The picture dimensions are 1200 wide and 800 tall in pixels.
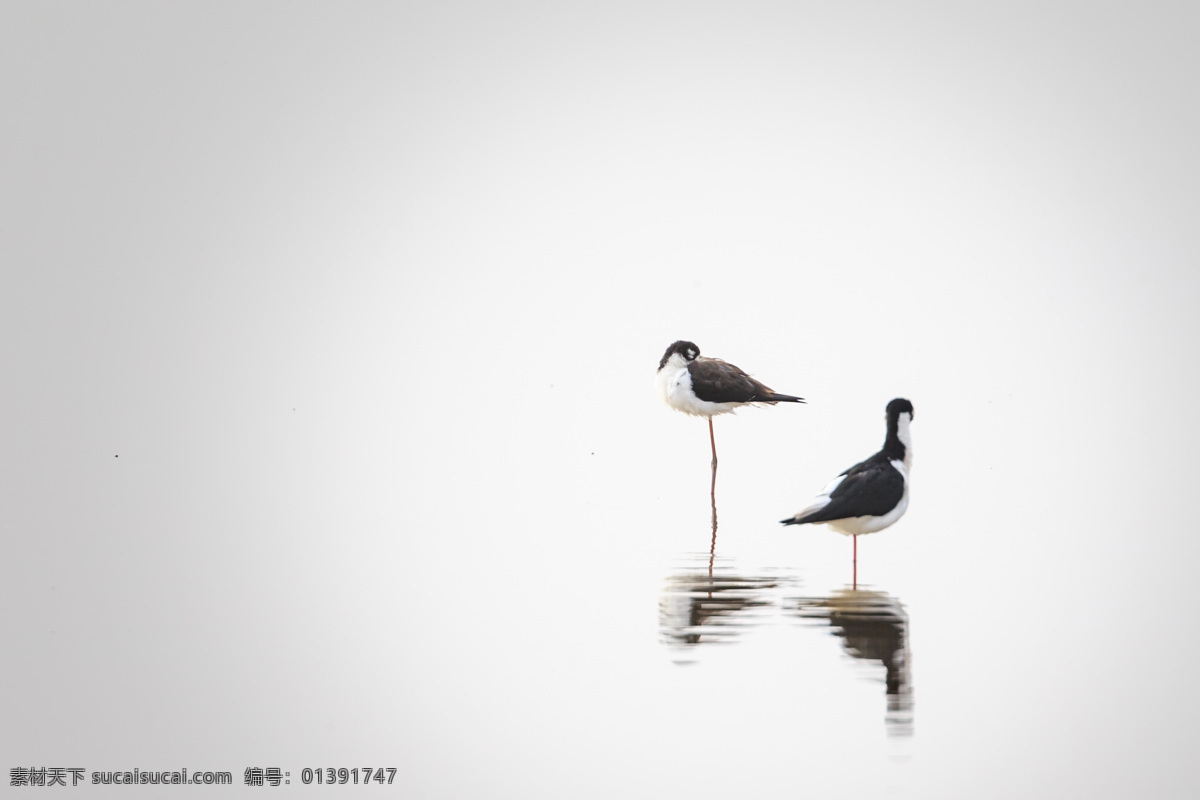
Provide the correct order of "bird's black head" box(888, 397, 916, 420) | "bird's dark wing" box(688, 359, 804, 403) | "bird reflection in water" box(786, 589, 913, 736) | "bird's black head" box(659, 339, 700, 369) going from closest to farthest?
"bird reflection in water" box(786, 589, 913, 736) < "bird's black head" box(888, 397, 916, 420) < "bird's dark wing" box(688, 359, 804, 403) < "bird's black head" box(659, 339, 700, 369)

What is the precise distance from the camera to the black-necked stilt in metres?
11.3

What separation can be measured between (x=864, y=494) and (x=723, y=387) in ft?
22.1

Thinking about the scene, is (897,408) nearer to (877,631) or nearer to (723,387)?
(877,631)

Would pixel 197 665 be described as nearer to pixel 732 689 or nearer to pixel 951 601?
pixel 732 689

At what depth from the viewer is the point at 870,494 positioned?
37.7 feet

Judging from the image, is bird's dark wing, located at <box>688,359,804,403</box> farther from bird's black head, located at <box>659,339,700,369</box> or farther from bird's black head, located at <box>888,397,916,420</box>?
bird's black head, located at <box>888,397,916,420</box>

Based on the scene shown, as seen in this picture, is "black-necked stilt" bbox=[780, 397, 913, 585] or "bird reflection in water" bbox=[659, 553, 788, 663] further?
"black-necked stilt" bbox=[780, 397, 913, 585]

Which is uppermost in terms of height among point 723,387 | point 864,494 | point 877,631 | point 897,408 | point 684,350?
point 684,350

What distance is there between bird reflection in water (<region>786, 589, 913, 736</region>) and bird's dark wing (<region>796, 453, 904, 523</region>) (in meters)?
0.83

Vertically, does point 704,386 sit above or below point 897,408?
above

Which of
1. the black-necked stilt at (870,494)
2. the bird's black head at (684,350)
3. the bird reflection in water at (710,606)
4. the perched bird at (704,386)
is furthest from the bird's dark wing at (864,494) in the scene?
the bird's black head at (684,350)

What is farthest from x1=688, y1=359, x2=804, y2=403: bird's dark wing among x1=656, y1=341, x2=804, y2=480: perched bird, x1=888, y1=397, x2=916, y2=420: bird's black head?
x1=888, y1=397, x2=916, y2=420: bird's black head

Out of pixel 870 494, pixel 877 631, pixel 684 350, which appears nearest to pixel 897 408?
pixel 870 494

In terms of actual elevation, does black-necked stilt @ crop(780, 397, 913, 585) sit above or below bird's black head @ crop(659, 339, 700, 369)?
below
